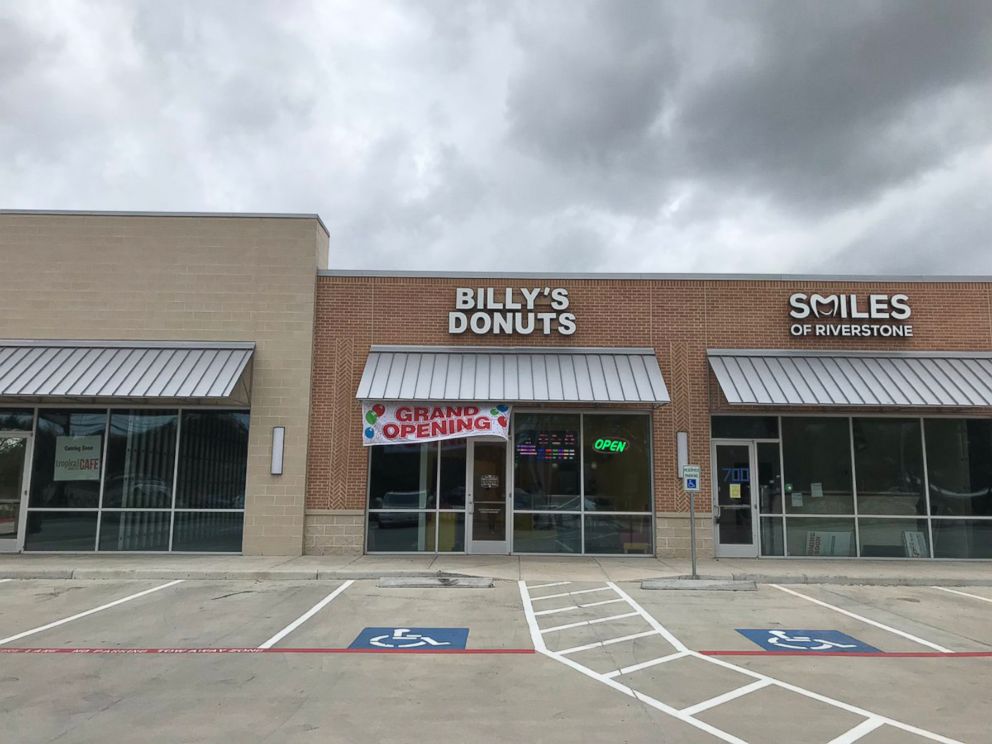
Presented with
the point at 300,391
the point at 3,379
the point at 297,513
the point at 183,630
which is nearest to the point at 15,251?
the point at 3,379

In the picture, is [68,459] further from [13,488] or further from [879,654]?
→ [879,654]

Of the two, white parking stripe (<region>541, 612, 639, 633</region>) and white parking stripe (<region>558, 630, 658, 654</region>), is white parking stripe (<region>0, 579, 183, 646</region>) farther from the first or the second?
white parking stripe (<region>558, 630, 658, 654</region>)

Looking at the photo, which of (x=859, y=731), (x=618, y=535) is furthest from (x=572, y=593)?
(x=859, y=731)

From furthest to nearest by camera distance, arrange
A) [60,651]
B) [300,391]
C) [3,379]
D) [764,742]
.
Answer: [300,391] < [3,379] < [60,651] < [764,742]

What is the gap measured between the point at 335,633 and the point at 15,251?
1233cm

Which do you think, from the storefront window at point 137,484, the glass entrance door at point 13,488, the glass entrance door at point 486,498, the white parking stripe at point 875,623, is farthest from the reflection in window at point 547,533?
the glass entrance door at point 13,488

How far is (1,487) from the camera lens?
1533cm

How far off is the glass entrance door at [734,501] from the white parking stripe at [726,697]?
8.83m

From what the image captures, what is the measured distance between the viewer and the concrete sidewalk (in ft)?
41.6

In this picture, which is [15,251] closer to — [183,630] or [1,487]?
[1,487]

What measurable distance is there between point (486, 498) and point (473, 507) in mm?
326

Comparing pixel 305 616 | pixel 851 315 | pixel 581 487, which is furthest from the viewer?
pixel 851 315

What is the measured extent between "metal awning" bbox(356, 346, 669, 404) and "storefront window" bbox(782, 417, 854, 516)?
3.31m

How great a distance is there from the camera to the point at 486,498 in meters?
15.3
